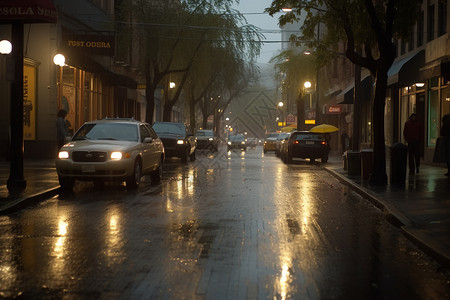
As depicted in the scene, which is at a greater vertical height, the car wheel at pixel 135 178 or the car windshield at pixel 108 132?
the car windshield at pixel 108 132

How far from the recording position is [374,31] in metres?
16.9

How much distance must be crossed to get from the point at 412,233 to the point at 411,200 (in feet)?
13.8

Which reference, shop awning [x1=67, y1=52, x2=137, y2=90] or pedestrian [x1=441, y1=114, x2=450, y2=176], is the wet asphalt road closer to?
pedestrian [x1=441, y1=114, x2=450, y2=176]

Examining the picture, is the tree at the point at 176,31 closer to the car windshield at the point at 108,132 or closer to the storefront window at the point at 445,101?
the storefront window at the point at 445,101

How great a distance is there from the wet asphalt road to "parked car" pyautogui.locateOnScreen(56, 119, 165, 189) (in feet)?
5.69

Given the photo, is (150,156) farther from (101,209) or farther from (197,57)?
(197,57)

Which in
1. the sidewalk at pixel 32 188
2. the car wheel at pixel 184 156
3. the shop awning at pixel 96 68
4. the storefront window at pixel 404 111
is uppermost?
the shop awning at pixel 96 68

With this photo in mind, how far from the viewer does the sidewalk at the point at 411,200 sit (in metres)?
8.52

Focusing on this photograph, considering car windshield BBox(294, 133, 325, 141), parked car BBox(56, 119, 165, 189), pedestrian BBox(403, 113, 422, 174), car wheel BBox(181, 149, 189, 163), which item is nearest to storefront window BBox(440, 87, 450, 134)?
pedestrian BBox(403, 113, 422, 174)

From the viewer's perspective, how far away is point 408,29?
18031 millimetres

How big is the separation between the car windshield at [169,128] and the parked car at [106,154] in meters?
13.8

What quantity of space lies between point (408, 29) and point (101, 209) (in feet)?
34.8

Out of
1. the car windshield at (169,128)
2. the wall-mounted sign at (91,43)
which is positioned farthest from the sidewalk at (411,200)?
the car windshield at (169,128)

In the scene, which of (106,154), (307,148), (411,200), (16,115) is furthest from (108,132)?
(307,148)
